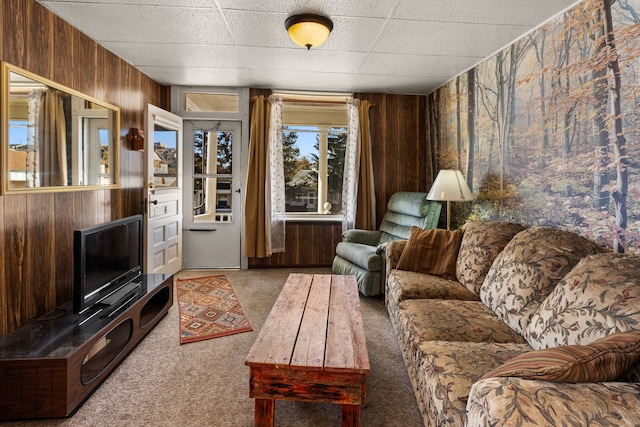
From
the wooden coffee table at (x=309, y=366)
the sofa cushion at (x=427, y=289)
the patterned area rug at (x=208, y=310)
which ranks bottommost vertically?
the patterned area rug at (x=208, y=310)

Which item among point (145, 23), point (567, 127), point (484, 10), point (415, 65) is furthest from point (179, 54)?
point (567, 127)

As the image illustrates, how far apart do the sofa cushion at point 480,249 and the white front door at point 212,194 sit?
2914mm

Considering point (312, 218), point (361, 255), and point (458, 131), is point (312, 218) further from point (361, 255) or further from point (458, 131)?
point (458, 131)

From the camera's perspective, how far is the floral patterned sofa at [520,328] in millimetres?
929

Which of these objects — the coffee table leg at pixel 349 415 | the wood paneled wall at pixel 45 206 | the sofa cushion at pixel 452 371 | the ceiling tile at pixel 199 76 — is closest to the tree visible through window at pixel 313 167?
the ceiling tile at pixel 199 76

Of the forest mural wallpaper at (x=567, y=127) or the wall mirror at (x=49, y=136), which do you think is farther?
the wall mirror at (x=49, y=136)

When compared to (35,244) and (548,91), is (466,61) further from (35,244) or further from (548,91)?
(35,244)

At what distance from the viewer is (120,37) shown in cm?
293

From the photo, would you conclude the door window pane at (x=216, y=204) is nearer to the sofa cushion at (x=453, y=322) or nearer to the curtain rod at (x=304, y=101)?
the curtain rod at (x=304, y=101)

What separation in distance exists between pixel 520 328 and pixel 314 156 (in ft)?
11.6

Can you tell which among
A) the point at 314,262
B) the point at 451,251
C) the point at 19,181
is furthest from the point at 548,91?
the point at 19,181

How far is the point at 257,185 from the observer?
4457 mm

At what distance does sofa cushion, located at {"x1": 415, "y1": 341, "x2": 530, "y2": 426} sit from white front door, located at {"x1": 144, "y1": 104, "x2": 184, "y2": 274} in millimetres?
3089

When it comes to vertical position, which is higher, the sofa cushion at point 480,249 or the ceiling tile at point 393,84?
the ceiling tile at point 393,84
